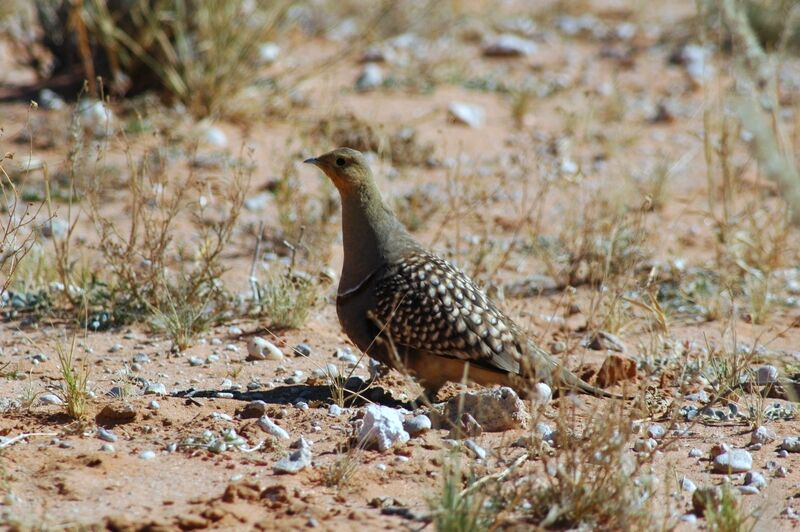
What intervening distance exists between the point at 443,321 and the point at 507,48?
7849mm

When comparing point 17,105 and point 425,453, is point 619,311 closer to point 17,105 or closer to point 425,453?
point 425,453

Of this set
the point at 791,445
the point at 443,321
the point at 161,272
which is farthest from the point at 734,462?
the point at 161,272

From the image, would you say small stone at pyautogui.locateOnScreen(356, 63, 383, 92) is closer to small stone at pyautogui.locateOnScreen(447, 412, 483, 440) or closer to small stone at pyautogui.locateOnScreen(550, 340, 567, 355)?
small stone at pyautogui.locateOnScreen(550, 340, 567, 355)

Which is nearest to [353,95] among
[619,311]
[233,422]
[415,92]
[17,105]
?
[415,92]

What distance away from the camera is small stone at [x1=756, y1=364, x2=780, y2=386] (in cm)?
547

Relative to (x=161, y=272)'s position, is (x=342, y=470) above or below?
below

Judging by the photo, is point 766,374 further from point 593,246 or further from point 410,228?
point 410,228

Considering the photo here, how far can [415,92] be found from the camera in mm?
10672

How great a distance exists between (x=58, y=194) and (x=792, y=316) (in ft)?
16.9

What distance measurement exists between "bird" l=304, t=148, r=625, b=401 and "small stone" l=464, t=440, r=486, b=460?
2.00 ft

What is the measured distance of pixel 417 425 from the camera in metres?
4.61

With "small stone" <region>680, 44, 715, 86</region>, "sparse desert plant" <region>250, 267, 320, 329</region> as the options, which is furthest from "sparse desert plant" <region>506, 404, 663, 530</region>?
"small stone" <region>680, 44, 715, 86</region>

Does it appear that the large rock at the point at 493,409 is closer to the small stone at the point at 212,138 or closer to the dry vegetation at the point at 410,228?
the dry vegetation at the point at 410,228

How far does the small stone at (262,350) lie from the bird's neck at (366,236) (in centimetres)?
59
